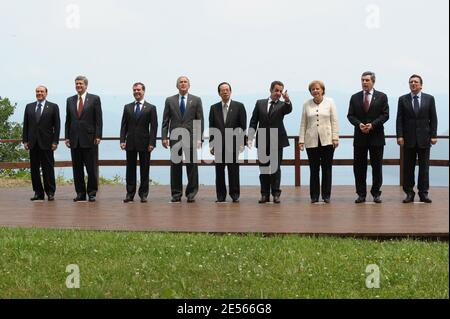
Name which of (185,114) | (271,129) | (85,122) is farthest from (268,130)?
(85,122)

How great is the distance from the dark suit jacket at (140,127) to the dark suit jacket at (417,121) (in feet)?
11.8

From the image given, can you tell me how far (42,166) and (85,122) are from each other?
1.22 metres

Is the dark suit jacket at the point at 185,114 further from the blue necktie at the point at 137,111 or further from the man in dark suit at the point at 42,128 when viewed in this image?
the man in dark suit at the point at 42,128

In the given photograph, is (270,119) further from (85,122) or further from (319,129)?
(85,122)

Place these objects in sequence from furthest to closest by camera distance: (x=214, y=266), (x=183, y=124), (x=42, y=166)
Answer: (x=42, y=166) → (x=183, y=124) → (x=214, y=266)

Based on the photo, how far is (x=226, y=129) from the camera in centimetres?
1188

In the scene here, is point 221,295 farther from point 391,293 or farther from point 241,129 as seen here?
point 241,129

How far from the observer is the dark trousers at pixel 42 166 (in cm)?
1289

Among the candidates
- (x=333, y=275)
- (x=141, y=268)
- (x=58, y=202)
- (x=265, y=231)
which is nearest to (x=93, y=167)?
(x=58, y=202)

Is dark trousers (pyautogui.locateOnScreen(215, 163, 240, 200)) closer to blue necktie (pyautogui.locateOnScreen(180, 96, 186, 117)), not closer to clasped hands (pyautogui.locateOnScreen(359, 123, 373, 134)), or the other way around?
blue necktie (pyautogui.locateOnScreen(180, 96, 186, 117))

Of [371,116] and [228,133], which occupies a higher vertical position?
[371,116]

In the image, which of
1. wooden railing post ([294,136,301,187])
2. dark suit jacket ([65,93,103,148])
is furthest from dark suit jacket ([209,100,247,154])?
wooden railing post ([294,136,301,187])

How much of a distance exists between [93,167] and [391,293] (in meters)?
7.03

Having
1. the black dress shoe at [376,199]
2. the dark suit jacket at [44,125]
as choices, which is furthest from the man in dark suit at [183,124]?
the black dress shoe at [376,199]
